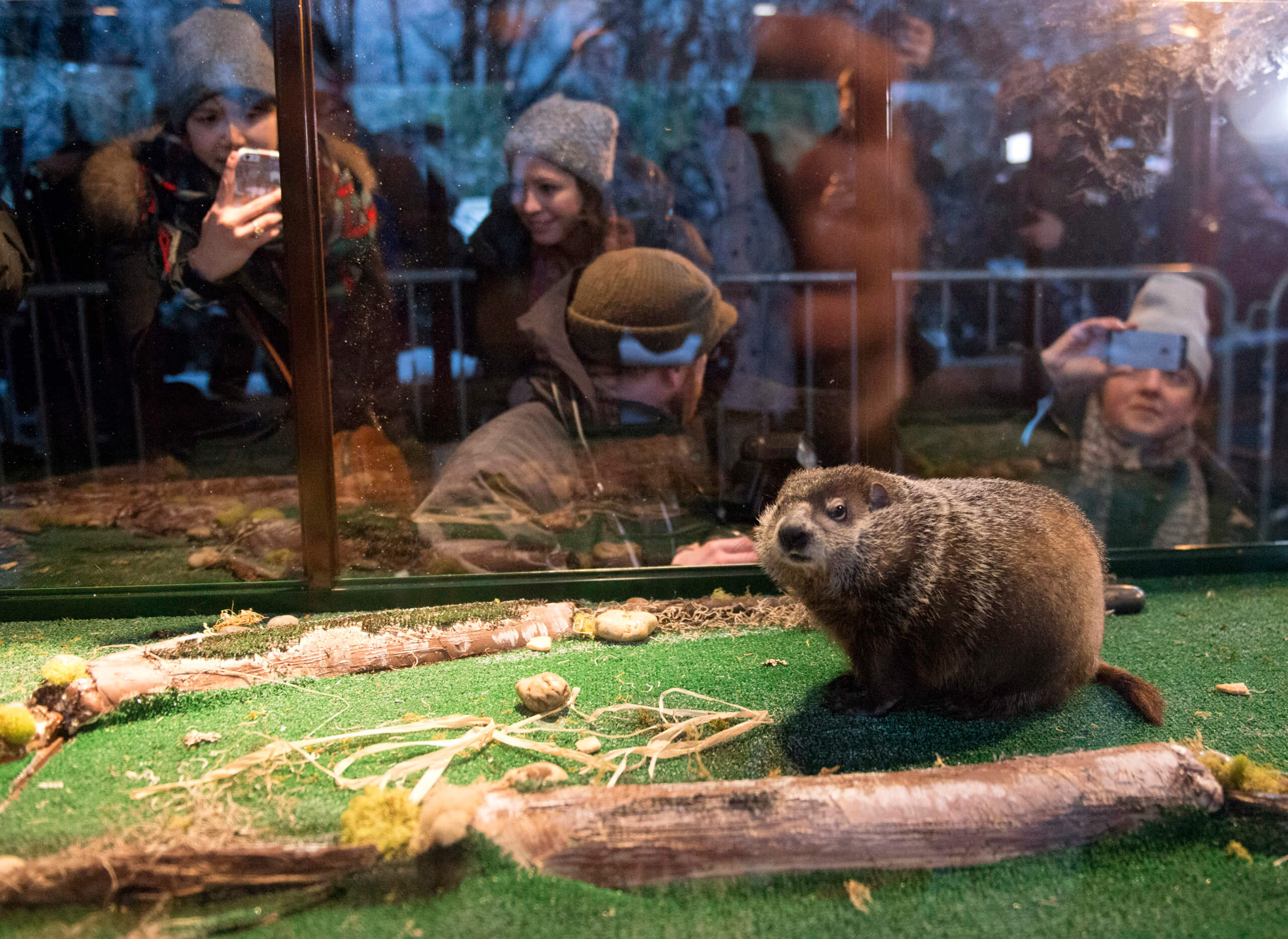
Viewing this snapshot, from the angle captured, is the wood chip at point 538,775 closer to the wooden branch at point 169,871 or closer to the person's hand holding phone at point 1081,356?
the wooden branch at point 169,871

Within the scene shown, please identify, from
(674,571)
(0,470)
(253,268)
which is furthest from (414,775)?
(0,470)

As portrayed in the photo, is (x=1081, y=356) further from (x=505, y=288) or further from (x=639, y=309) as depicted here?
(x=505, y=288)

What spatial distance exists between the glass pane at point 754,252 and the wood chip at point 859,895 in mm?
1736

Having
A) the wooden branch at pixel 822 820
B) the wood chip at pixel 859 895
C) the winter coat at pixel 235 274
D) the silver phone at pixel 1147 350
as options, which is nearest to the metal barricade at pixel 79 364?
the winter coat at pixel 235 274

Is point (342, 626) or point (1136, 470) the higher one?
point (1136, 470)

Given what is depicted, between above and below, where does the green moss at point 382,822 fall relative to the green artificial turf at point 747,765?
above

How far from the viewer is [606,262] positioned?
3096 millimetres

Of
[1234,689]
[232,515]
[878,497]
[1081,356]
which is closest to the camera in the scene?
[878,497]

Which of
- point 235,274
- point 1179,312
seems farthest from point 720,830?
point 1179,312

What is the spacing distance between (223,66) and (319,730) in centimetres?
220

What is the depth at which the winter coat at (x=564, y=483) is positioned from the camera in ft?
9.95

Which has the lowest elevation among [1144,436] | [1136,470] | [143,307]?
[1136,470]

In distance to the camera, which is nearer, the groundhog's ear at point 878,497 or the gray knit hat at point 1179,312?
the groundhog's ear at point 878,497

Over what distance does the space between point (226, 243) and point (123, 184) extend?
42 cm
